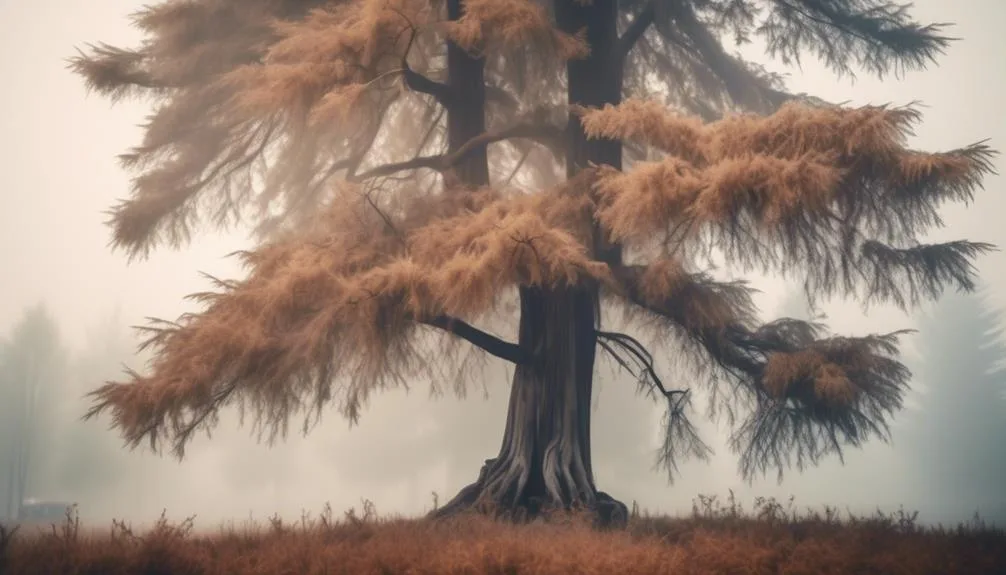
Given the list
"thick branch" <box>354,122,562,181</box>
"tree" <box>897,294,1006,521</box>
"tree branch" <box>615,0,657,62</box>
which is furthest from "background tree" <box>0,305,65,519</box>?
"tree" <box>897,294,1006,521</box>

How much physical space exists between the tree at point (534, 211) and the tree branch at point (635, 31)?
0.12 feet

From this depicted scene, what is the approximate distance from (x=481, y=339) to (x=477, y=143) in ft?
7.23

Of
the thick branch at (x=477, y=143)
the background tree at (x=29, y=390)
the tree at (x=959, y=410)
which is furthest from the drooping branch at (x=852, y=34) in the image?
the background tree at (x=29, y=390)

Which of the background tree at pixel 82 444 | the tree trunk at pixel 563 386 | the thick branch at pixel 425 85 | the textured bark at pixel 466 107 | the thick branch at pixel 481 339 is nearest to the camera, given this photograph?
the thick branch at pixel 481 339

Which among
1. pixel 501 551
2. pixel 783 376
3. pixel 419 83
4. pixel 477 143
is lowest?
pixel 501 551

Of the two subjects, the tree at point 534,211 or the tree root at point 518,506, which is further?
the tree root at point 518,506

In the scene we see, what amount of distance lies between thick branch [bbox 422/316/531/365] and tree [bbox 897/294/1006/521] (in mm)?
18057

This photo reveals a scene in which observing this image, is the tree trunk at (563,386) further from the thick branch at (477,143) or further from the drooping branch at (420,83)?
the drooping branch at (420,83)

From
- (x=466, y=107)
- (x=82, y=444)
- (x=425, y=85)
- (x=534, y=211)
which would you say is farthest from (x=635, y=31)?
(x=82, y=444)

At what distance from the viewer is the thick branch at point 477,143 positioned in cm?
805

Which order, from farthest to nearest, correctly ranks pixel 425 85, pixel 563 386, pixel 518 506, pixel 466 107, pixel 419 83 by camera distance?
pixel 466 107 → pixel 425 85 → pixel 419 83 → pixel 563 386 → pixel 518 506

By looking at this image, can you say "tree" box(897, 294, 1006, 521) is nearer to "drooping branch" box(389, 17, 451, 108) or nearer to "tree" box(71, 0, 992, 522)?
"tree" box(71, 0, 992, 522)

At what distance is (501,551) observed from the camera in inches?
190

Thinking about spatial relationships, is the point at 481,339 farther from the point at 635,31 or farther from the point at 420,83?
the point at 635,31
